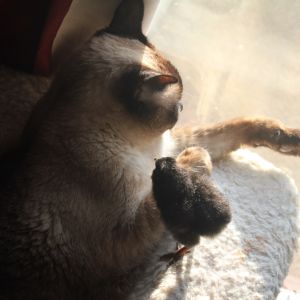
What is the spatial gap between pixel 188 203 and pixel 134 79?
0.32m

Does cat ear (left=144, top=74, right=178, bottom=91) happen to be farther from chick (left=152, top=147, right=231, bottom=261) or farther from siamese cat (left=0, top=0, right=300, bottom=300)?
chick (left=152, top=147, right=231, bottom=261)

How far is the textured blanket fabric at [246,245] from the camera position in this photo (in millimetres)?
1295

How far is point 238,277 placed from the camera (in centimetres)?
133

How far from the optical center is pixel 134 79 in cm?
116

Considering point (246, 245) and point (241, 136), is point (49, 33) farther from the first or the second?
point (246, 245)

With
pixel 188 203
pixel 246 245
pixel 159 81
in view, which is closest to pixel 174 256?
pixel 246 245

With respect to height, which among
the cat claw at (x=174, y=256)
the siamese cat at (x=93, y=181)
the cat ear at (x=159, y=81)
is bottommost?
the cat claw at (x=174, y=256)

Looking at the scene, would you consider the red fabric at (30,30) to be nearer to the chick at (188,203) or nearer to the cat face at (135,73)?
the cat face at (135,73)

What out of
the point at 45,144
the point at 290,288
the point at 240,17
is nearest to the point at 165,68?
the point at 45,144

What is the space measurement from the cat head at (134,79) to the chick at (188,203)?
6.4 inches

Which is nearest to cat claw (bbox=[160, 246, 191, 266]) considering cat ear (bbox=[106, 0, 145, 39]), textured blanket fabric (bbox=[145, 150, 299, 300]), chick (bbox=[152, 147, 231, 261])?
textured blanket fabric (bbox=[145, 150, 299, 300])

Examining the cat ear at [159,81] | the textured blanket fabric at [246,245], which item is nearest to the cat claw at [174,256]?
the textured blanket fabric at [246,245]

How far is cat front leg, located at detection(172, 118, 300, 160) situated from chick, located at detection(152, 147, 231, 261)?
462 mm

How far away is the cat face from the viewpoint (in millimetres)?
1154
